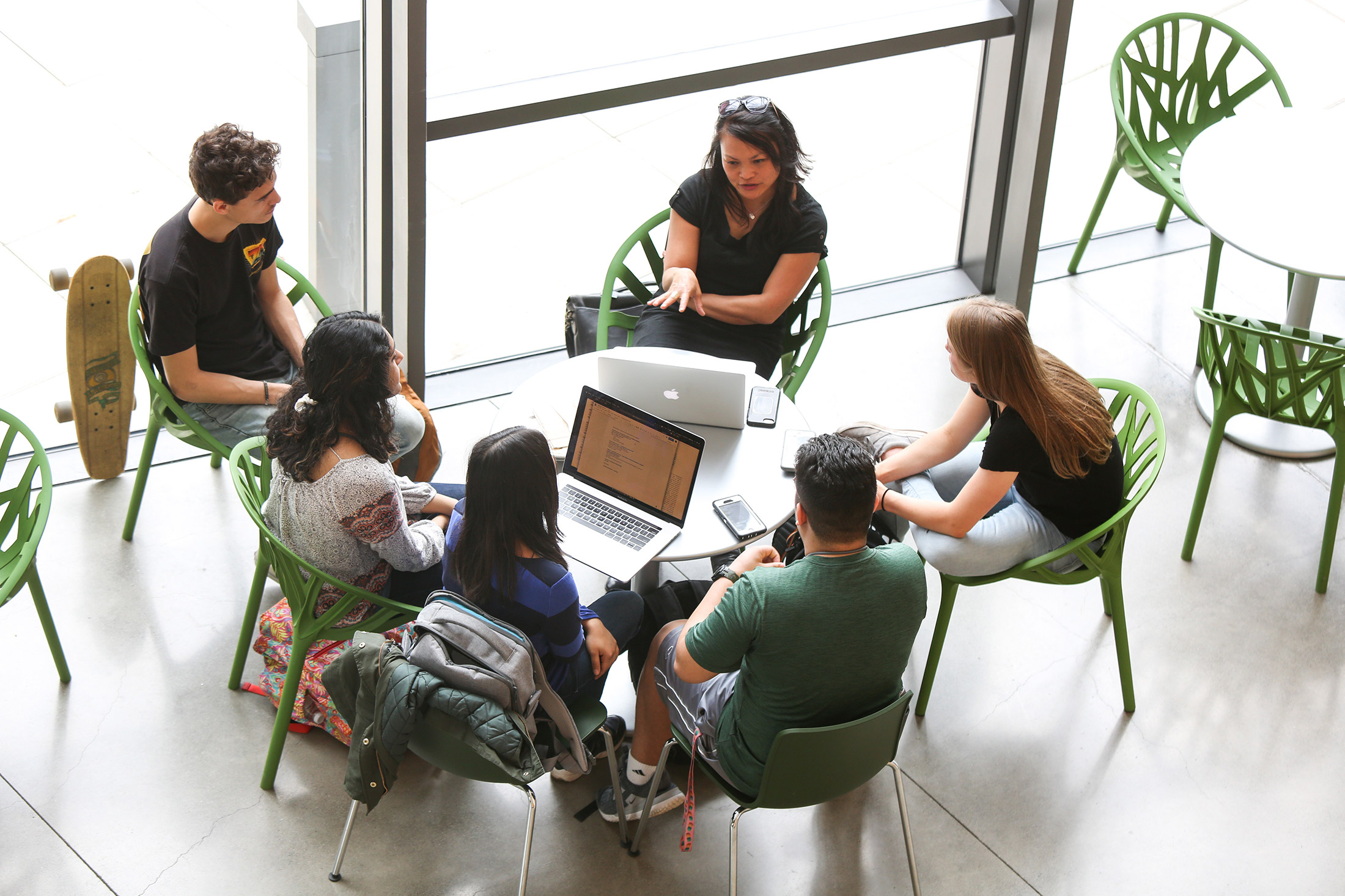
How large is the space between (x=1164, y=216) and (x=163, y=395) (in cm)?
427

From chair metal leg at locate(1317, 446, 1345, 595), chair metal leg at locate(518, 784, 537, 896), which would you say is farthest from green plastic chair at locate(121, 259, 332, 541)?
chair metal leg at locate(1317, 446, 1345, 595)

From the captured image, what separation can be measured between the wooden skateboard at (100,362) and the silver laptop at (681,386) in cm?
158

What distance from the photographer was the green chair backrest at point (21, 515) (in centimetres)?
318

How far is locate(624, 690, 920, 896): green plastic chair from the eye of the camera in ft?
8.55

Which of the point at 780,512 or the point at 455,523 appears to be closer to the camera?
the point at 455,523

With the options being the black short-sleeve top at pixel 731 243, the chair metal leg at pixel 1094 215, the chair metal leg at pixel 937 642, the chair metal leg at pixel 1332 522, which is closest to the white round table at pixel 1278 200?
the chair metal leg at pixel 1094 215

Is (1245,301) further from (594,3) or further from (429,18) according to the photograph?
(429,18)

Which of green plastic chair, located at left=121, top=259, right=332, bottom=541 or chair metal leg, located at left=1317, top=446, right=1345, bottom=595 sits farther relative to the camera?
chair metal leg, located at left=1317, top=446, right=1345, bottom=595

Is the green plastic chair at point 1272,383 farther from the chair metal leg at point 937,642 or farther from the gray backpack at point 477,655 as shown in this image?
the gray backpack at point 477,655

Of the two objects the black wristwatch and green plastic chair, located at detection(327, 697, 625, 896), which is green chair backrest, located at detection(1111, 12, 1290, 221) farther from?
green plastic chair, located at detection(327, 697, 625, 896)

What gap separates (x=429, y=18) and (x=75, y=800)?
2.59m

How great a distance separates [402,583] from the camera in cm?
327

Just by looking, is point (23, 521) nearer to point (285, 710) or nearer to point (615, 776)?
point (285, 710)

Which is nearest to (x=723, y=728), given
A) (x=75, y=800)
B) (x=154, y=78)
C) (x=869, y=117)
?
(x=75, y=800)
